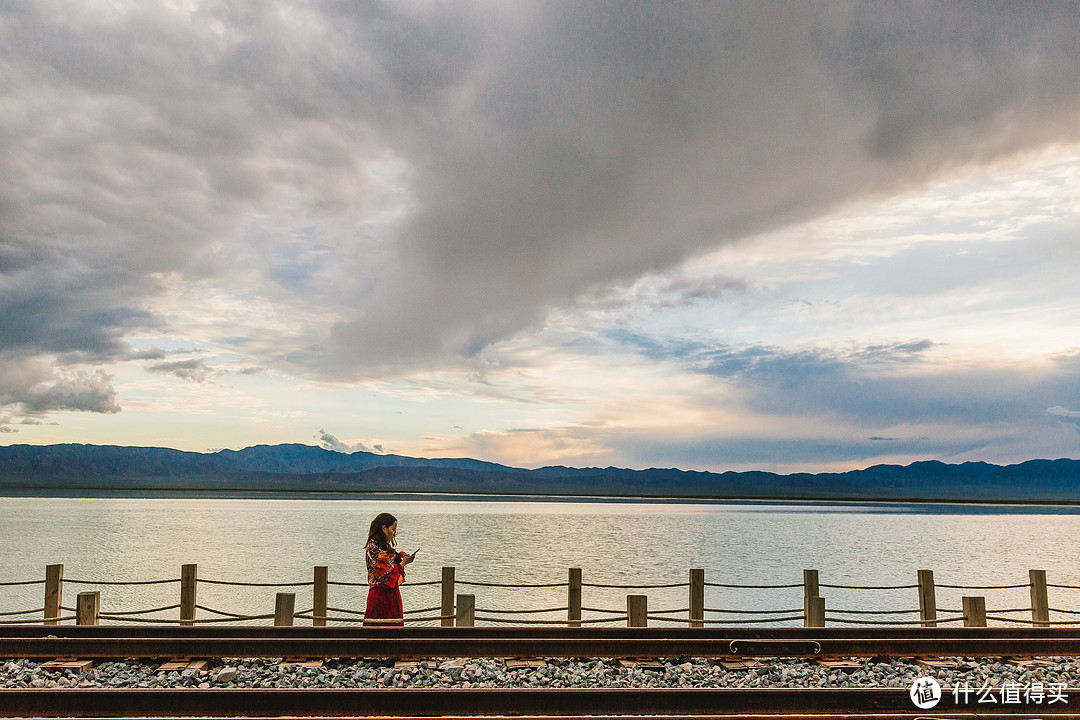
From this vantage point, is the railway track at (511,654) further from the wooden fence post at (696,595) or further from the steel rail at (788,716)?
the wooden fence post at (696,595)

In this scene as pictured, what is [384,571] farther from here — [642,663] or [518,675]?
[642,663]

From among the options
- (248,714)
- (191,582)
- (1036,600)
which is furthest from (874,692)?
(191,582)

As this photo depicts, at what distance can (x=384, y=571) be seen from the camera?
9.15m

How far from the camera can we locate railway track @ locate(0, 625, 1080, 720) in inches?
234

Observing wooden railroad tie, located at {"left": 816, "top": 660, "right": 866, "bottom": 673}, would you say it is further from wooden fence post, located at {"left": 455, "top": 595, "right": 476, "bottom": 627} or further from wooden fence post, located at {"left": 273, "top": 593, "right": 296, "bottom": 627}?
wooden fence post, located at {"left": 273, "top": 593, "right": 296, "bottom": 627}

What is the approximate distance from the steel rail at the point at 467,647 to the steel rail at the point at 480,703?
1584mm

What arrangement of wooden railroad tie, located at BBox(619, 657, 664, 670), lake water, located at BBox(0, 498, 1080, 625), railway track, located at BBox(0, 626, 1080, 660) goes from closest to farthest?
wooden railroad tie, located at BBox(619, 657, 664, 670), railway track, located at BBox(0, 626, 1080, 660), lake water, located at BBox(0, 498, 1080, 625)

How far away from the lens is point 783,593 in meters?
33.7

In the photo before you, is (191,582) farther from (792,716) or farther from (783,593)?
(783,593)

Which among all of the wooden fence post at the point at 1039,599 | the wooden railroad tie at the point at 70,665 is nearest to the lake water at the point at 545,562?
the wooden fence post at the point at 1039,599

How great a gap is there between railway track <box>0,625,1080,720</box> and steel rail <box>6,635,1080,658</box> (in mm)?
13

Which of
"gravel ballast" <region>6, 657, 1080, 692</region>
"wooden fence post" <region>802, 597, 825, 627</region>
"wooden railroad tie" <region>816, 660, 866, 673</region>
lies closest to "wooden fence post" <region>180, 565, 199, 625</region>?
"gravel ballast" <region>6, 657, 1080, 692</region>

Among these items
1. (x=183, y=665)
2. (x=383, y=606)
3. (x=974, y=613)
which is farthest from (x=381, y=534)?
(x=974, y=613)

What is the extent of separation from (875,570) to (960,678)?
43.3m
